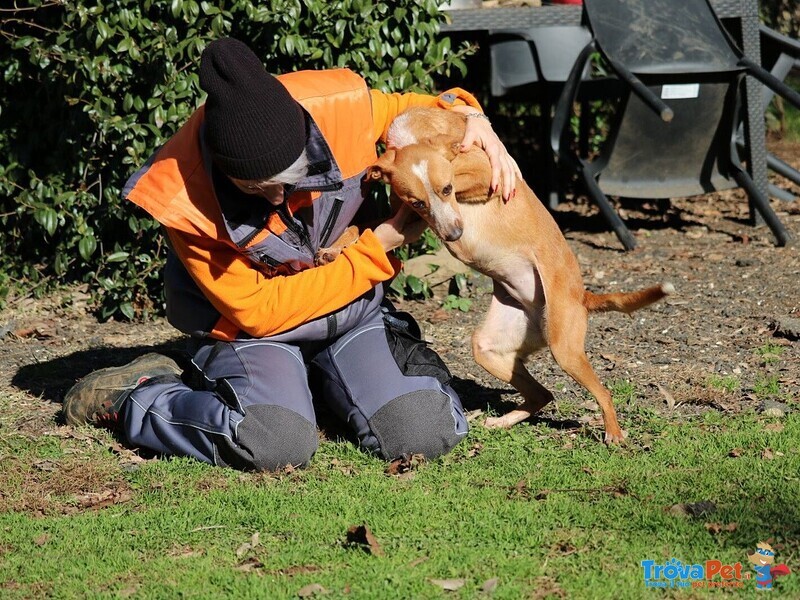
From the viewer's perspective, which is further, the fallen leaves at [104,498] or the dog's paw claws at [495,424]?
the dog's paw claws at [495,424]

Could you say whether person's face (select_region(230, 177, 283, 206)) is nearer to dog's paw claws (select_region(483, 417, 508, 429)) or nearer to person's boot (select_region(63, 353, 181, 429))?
person's boot (select_region(63, 353, 181, 429))

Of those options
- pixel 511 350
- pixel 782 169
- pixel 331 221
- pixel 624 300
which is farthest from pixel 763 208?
pixel 331 221

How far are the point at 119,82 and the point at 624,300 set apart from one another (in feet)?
9.65

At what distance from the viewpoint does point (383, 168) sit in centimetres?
387

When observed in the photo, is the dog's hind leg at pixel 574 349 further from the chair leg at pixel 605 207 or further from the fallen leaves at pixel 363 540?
the chair leg at pixel 605 207

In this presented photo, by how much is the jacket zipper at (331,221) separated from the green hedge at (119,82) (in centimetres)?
152

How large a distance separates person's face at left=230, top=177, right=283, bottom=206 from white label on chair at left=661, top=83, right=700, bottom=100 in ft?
12.2

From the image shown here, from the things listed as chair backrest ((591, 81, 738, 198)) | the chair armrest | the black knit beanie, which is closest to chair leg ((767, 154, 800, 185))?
chair backrest ((591, 81, 738, 198))

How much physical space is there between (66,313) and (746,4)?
5053mm

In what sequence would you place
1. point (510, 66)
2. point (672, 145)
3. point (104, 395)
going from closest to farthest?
point (104, 395), point (672, 145), point (510, 66)

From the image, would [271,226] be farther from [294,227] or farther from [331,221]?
[331,221]

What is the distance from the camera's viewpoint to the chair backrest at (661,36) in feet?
20.5

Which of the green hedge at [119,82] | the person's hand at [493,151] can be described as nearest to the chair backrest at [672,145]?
Result: the green hedge at [119,82]

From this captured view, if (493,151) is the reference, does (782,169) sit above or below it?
below
